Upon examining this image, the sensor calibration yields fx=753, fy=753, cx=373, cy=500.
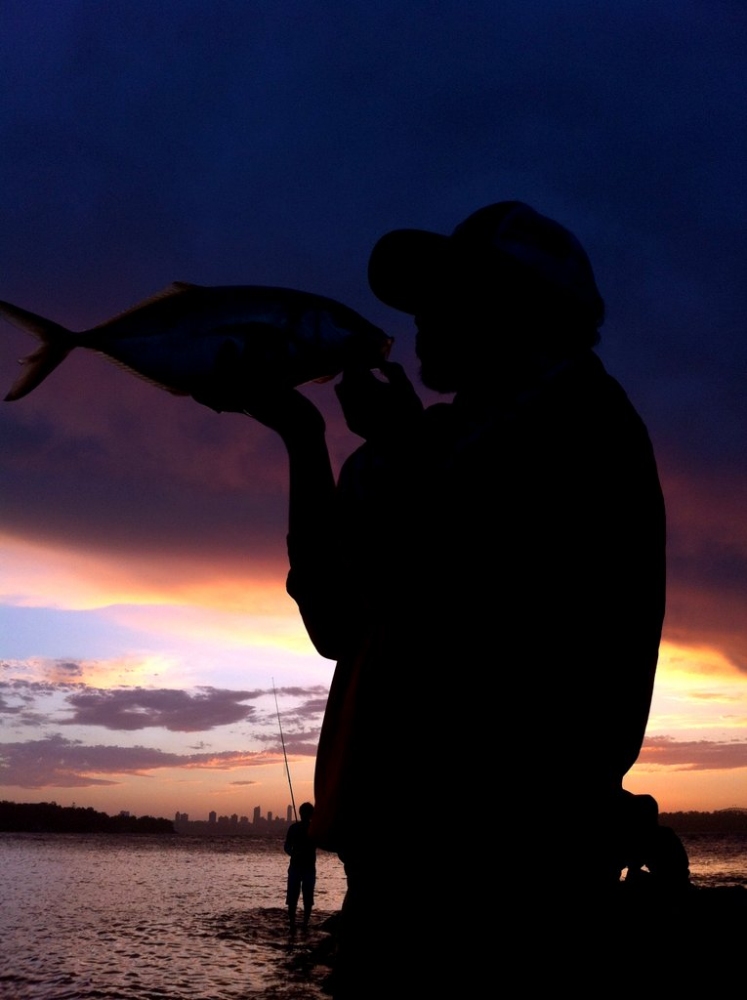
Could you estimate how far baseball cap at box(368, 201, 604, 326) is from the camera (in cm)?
154

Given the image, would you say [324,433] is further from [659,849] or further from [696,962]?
[659,849]

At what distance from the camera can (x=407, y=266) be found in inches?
69.4

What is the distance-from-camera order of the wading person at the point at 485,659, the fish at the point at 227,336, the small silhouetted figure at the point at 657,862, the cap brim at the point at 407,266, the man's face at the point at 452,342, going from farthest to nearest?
the small silhouetted figure at the point at 657,862 < the fish at the point at 227,336 < the cap brim at the point at 407,266 < the man's face at the point at 452,342 < the wading person at the point at 485,659

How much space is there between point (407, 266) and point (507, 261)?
1.00 ft

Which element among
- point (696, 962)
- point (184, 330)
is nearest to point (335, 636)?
point (184, 330)

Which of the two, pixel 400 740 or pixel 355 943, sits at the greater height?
pixel 400 740

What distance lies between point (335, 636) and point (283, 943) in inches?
863

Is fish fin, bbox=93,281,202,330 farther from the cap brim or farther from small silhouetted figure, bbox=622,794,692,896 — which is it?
small silhouetted figure, bbox=622,794,692,896

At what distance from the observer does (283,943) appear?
66.4 feet

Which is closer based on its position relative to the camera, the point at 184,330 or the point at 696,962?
the point at 184,330

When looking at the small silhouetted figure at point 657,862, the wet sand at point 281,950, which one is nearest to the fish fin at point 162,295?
the small silhouetted figure at point 657,862

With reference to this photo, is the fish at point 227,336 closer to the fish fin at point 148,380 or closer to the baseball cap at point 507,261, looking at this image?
the fish fin at point 148,380

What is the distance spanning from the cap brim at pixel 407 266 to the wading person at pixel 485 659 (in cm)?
27

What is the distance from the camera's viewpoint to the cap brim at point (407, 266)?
1.71 metres
